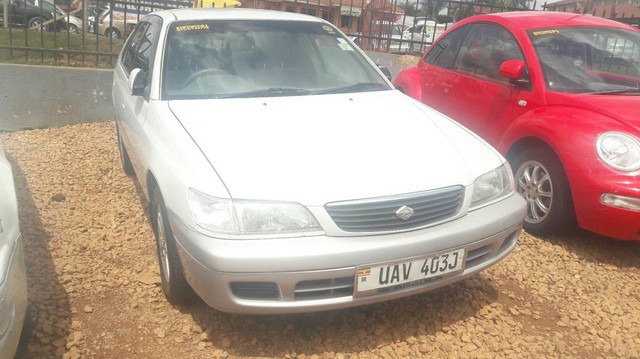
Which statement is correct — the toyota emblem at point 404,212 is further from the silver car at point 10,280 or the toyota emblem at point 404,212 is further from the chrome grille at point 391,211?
the silver car at point 10,280

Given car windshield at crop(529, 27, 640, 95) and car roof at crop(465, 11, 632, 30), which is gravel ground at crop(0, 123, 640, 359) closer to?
car windshield at crop(529, 27, 640, 95)

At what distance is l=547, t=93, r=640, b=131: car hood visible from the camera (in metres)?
3.66

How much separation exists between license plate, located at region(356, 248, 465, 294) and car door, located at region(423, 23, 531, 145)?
216cm

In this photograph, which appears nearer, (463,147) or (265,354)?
(265,354)

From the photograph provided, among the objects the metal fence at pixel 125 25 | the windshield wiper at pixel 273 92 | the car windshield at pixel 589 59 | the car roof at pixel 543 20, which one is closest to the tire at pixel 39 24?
the metal fence at pixel 125 25

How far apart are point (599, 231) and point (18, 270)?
10.8 feet

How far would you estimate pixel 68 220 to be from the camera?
4117 millimetres

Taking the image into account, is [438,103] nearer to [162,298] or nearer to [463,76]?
[463,76]

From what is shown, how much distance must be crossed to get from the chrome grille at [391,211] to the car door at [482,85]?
6.92ft

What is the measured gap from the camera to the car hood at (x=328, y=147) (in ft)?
8.09

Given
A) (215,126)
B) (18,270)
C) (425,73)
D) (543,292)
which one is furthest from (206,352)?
(425,73)

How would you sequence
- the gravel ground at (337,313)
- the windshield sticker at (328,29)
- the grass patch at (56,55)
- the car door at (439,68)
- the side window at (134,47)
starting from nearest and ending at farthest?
1. the gravel ground at (337,313)
2. the windshield sticker at (328,29)
3. the side window at (134,47)
4. the car door at (439,68)
5. the grass patch at (56,55)

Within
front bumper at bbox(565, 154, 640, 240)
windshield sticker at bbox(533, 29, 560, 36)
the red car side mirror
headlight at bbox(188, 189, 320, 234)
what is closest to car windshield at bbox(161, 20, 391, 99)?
the red car side mirror

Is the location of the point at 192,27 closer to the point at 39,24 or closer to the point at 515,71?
the point at 515,71
